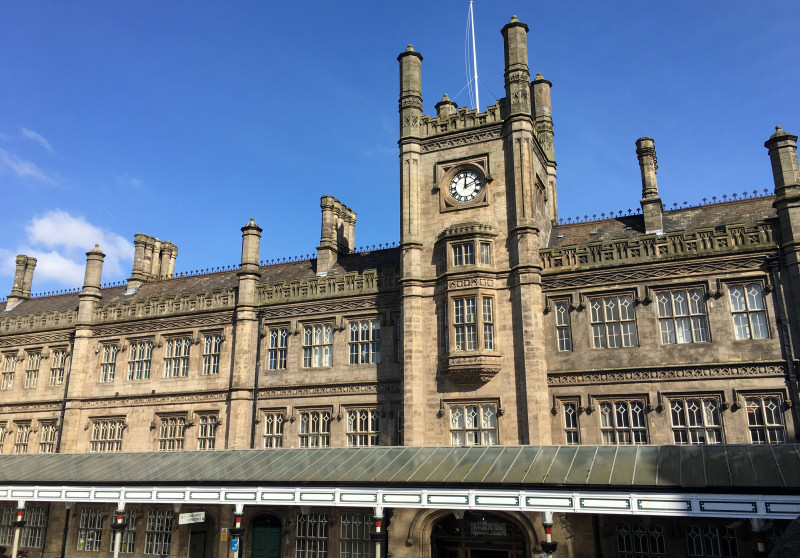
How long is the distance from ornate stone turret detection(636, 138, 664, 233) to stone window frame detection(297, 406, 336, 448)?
15.6m

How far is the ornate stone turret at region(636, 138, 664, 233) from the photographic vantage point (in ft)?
88.9

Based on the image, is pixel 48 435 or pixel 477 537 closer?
pixel 477 537

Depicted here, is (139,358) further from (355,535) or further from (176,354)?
(355,535)

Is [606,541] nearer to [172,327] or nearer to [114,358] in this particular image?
[172,327]

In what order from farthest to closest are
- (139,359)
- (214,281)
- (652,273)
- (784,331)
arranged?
(214,281) < (139,359) < (652,273) < (784,331)

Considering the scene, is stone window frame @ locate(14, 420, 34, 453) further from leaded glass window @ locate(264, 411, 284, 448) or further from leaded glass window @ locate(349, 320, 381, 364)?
leaded glass window @ locate(349, 320, 381, 364)

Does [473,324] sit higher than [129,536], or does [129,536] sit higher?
[473,324]

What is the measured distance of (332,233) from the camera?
33812 millimetres

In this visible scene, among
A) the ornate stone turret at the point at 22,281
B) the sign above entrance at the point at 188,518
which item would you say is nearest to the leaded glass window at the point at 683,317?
the sign above entrance at the point at 188,518

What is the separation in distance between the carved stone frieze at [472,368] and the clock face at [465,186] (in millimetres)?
6877

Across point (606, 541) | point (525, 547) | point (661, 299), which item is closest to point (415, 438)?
point (525, 547)

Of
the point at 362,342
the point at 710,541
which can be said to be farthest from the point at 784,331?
the point at 362,342

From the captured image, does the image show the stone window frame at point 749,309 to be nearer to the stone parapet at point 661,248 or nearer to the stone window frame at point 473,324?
the stone parapet at point 661,248

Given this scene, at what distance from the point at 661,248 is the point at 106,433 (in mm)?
26994
